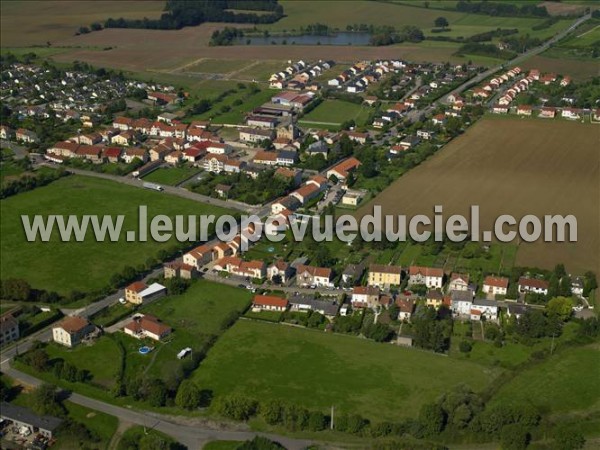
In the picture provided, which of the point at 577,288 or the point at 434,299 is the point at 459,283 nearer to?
the point at 434,299

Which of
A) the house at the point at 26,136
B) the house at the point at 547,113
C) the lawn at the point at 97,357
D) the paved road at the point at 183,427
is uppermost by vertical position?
the house at the point at 547,113

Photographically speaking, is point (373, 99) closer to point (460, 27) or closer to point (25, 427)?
point (460, 27)

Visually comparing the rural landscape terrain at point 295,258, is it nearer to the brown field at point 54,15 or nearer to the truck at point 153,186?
the truck at point 153,186

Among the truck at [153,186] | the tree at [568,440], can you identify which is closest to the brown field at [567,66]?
the truck at [153,186]

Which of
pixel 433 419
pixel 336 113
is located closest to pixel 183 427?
pixel 433 419

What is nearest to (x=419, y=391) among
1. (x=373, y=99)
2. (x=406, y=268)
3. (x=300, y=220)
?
(x=406, y=268)

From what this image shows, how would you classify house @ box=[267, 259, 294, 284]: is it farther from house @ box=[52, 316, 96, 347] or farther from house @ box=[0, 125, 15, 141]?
house @ box=[0, 125, 15, 141]
